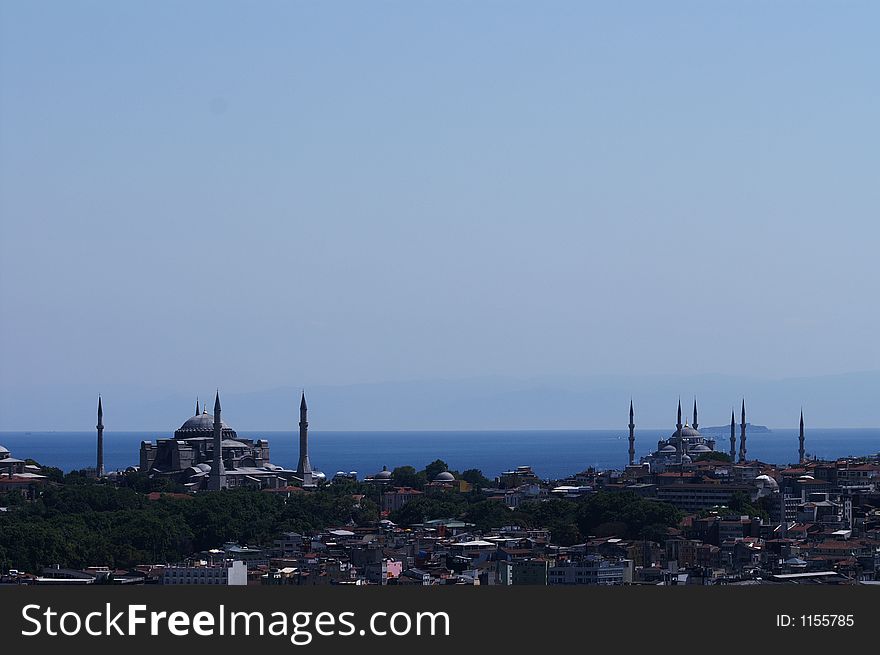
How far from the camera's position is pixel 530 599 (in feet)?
74.5

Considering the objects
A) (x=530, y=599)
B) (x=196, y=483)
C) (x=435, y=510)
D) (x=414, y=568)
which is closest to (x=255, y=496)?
(x=435, y=510)

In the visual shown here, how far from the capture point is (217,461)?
72188 millimetres

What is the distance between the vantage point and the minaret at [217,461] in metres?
71.1

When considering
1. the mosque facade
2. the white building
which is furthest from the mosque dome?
the white building

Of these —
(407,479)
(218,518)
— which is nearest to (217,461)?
(407,479)

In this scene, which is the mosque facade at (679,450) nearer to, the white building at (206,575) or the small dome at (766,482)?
the small dome at (766,482)

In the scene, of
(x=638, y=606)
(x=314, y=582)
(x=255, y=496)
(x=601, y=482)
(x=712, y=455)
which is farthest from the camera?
(x=712, y=455)

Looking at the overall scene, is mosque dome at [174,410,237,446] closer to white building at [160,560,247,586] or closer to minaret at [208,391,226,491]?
minaret at [208,391,226,491]

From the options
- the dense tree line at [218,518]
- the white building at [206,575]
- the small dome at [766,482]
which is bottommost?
the white building at [206,575]

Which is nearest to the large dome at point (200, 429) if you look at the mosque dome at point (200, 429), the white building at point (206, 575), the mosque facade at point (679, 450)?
the mosque dome at point (200, 429)

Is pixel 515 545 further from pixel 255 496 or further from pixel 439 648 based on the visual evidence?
pixel 439 648

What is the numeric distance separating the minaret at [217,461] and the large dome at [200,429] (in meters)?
1.54

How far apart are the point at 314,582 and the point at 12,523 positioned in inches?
630

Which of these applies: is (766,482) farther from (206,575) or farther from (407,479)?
(206,575)
